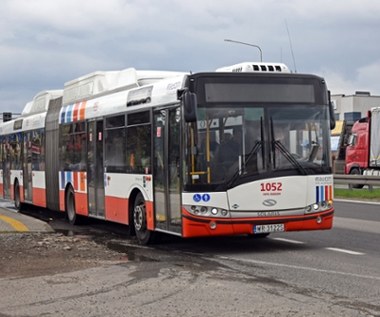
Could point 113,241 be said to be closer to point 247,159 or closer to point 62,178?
point 247,159

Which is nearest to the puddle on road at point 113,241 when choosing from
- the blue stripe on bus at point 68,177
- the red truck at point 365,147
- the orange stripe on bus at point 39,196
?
the blue stripe on bus at point 68,177

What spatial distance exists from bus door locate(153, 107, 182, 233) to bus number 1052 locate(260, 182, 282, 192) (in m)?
1.29

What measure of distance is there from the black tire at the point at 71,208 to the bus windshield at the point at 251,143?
6.51 m

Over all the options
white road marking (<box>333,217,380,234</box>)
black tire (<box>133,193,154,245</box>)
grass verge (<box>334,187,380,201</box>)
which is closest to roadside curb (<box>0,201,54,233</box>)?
black tire (<box>133,193,154,245</box>)

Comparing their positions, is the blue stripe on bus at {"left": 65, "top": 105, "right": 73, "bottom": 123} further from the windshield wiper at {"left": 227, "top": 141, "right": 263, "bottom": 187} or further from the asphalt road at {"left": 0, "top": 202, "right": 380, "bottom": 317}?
the windshield wiper at {"left": 227, "top": 141, "right": 263, "bottom": 187}

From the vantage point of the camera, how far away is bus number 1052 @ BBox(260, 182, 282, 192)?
1184cm

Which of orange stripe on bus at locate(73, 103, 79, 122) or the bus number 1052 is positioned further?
orange stripe on bus at locate(73, 103, 79, 122)

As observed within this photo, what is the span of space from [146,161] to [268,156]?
2.35 m

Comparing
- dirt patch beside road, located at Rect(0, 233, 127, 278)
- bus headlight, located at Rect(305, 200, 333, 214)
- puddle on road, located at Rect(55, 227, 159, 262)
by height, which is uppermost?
bus headlight, located at Rect(305, 200, 333, 214)

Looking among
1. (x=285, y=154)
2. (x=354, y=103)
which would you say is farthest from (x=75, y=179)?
(x=354, y=103)

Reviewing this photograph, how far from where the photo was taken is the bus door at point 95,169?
1548 centimetres

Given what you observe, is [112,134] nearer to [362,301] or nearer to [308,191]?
[308,191]

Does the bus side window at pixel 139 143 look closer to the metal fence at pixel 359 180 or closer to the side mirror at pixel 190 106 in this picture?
the side mirror at pixel 190 106

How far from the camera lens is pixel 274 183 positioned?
11.9m
